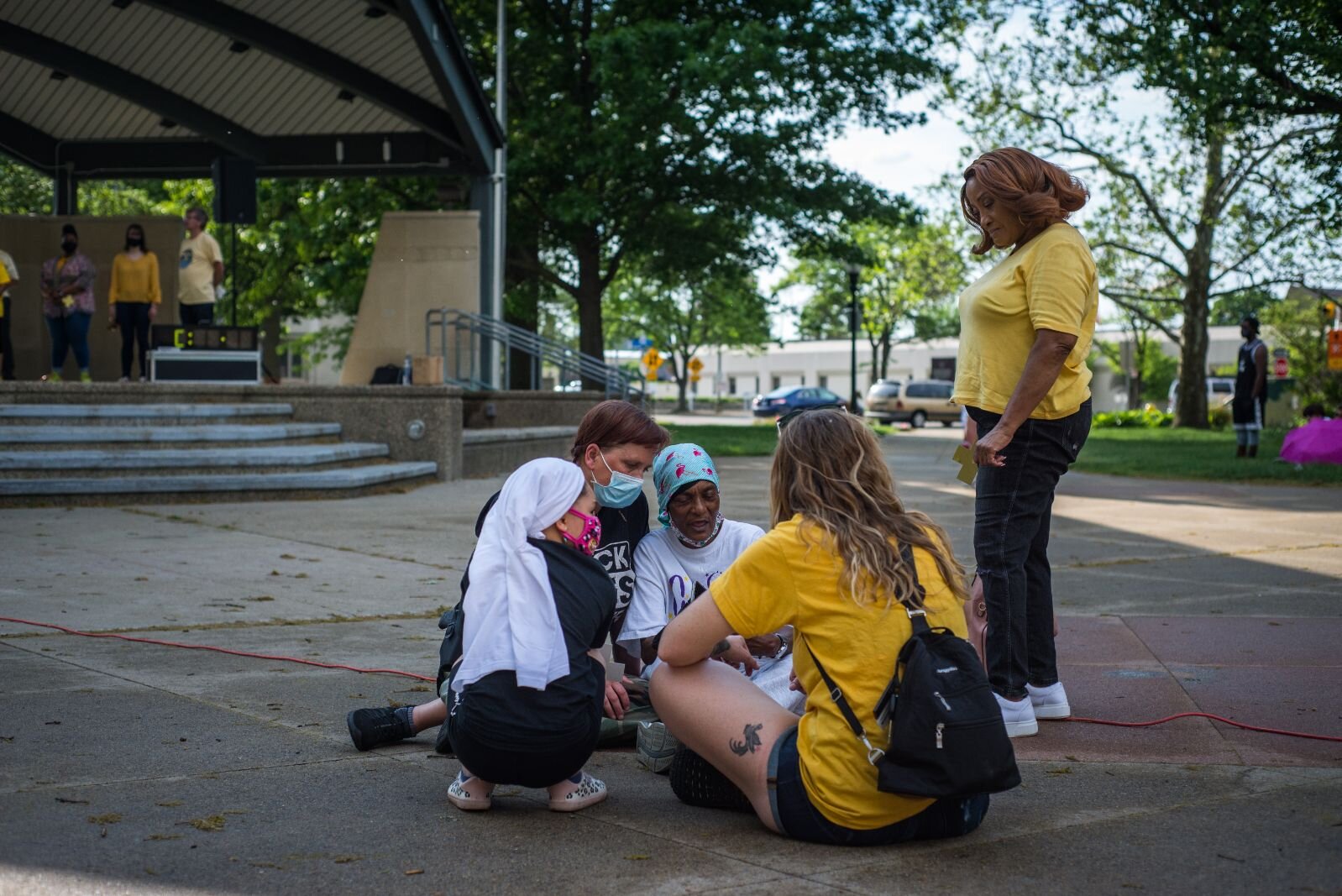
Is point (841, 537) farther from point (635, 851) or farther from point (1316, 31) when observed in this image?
point (1316, 31)

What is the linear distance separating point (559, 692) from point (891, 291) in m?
63.6

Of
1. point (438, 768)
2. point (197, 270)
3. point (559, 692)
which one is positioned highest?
point (197, 270)

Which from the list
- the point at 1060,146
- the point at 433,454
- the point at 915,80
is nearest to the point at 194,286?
the point at 433,454

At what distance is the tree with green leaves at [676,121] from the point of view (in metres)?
23.1

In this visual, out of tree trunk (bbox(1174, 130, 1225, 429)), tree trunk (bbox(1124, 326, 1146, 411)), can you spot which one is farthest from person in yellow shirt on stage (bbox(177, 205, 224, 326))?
tree trunk (bbox(1124, 326, 1146, 411))

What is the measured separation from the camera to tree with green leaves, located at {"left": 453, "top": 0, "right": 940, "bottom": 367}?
23125mm

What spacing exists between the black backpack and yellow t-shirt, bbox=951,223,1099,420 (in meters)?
1.52

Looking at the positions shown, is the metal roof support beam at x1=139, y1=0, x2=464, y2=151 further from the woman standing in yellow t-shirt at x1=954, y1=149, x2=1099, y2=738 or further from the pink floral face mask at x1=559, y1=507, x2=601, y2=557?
the pink floral face mask at x1=559, y1=507, x2=601, y2=557

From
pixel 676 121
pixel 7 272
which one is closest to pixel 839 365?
pixel 676 121

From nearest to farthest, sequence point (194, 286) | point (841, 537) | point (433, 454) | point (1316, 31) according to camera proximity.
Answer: point (841, 537)
point (433, 454)
point (194, 286)
point (1316, 31)

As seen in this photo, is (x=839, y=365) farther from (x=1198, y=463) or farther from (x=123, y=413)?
(x=123, y=413)

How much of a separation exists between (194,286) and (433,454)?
12.3 ft

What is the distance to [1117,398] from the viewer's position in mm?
81125

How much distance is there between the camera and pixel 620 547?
4.23 metres
